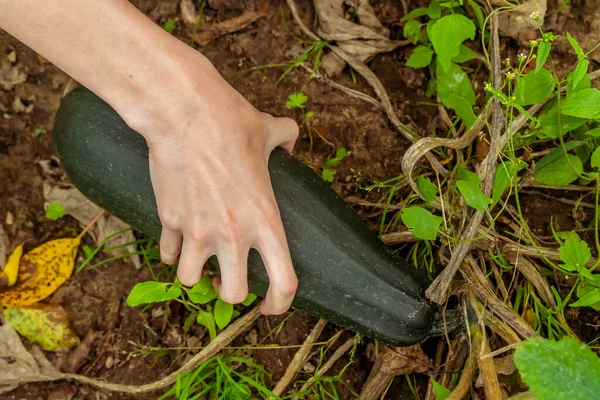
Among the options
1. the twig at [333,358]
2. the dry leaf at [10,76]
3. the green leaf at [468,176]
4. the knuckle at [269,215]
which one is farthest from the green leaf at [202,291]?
the dry leaf at [10,76]

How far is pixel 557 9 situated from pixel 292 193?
133 centimetres

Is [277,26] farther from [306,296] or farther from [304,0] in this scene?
[306,296]

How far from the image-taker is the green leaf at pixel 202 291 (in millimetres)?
1942

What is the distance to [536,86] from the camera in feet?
6.04

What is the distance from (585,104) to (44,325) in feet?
6.76

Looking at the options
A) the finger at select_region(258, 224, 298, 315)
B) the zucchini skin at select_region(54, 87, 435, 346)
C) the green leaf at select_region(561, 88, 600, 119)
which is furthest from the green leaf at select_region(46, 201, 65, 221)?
the green leaf at select_region(561, 88, 600, 119)

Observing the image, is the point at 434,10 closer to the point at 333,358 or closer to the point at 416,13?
the point at 416,13

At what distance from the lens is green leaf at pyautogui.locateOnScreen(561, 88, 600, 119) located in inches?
67.0

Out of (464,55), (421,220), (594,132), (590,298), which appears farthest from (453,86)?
(590,298)

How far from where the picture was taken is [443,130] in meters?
2.44

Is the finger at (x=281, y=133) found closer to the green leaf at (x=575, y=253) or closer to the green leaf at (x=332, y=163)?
the green leaf at (x=332, y=163)

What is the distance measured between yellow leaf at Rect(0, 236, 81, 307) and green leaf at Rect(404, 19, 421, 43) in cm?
Result: 156

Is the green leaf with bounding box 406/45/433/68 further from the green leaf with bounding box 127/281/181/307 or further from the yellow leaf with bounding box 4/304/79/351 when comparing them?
the yellow leaf with bounding box 4/304/79/351

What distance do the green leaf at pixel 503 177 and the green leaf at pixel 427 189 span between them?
200 millimetres
